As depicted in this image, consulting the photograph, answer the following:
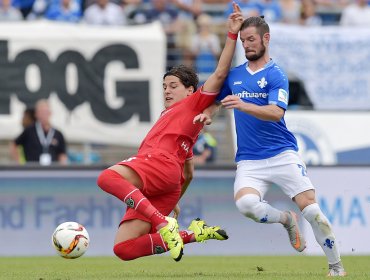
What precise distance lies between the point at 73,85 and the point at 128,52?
1.19m

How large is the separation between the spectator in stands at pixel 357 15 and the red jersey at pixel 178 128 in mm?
10629

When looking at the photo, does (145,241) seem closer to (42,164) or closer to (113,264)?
(113,264)

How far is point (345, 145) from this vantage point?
19.9 metres

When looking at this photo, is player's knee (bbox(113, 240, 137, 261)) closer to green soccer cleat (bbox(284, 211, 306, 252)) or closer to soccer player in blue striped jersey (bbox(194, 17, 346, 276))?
soccer player in blue striped jersey (bbox(194, 17, 346, 276))

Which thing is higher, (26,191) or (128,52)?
(128,52)

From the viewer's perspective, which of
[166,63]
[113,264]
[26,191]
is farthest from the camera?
[166,63]

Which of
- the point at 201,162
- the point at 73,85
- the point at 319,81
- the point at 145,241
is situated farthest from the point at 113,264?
the point at 319,81

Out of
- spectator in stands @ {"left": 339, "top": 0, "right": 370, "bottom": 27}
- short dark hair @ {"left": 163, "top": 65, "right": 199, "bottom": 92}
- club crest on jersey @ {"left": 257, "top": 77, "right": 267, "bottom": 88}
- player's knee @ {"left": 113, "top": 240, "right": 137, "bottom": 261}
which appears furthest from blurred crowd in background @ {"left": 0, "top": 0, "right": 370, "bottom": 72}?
player's knee @ {"left": 113, "top": 240, "right": 137, "bottom": 261}

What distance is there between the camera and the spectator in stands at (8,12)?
798 inches

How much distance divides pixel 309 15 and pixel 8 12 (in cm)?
597

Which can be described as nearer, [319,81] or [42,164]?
[42,164]

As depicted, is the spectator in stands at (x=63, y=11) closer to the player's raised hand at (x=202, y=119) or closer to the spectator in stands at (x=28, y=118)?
the spectator in stands at (x=28, y=118)

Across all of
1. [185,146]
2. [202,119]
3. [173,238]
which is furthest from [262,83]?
[173,238]

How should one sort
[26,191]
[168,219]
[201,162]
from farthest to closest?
1. [201,162]
2. [26,191]
3. [168,219]
